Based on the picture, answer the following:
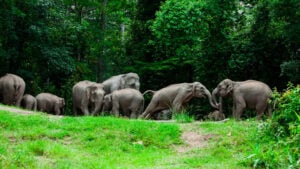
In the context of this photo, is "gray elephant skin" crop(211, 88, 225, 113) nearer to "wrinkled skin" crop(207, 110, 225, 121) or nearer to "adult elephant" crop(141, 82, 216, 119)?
"wrinkled skin" crop(207, 110, 225, 121)

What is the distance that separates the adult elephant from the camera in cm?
1423

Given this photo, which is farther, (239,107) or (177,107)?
(177,107)

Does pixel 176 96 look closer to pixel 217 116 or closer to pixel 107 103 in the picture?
pixel 217 116

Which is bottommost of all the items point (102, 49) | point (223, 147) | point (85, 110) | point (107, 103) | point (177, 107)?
point (85, 110)

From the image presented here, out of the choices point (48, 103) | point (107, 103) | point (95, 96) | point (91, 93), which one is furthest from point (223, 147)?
point (48, 103)

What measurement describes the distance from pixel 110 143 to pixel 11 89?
8.42 metres

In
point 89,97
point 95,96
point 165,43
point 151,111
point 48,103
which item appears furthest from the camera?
point 165,43

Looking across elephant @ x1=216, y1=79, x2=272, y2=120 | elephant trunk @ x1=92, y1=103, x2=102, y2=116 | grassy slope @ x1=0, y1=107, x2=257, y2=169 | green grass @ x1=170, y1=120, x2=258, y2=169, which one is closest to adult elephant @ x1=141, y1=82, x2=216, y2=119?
elephant @ x1=216, y1=79, x2=272, y2=120

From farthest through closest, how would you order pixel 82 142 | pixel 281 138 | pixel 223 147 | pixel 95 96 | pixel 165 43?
pixel 165 43 < pixel 95 96 < pixel 82 142 < pixel 223 147 < pixel 281 138

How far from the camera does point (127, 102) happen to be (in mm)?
15484

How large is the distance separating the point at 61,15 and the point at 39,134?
11.6m

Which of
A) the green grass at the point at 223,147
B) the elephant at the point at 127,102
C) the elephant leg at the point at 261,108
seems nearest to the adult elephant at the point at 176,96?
the elephant at the point at 127,102

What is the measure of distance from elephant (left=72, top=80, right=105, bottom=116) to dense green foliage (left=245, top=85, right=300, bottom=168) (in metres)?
7.88

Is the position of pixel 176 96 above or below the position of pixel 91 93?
above
